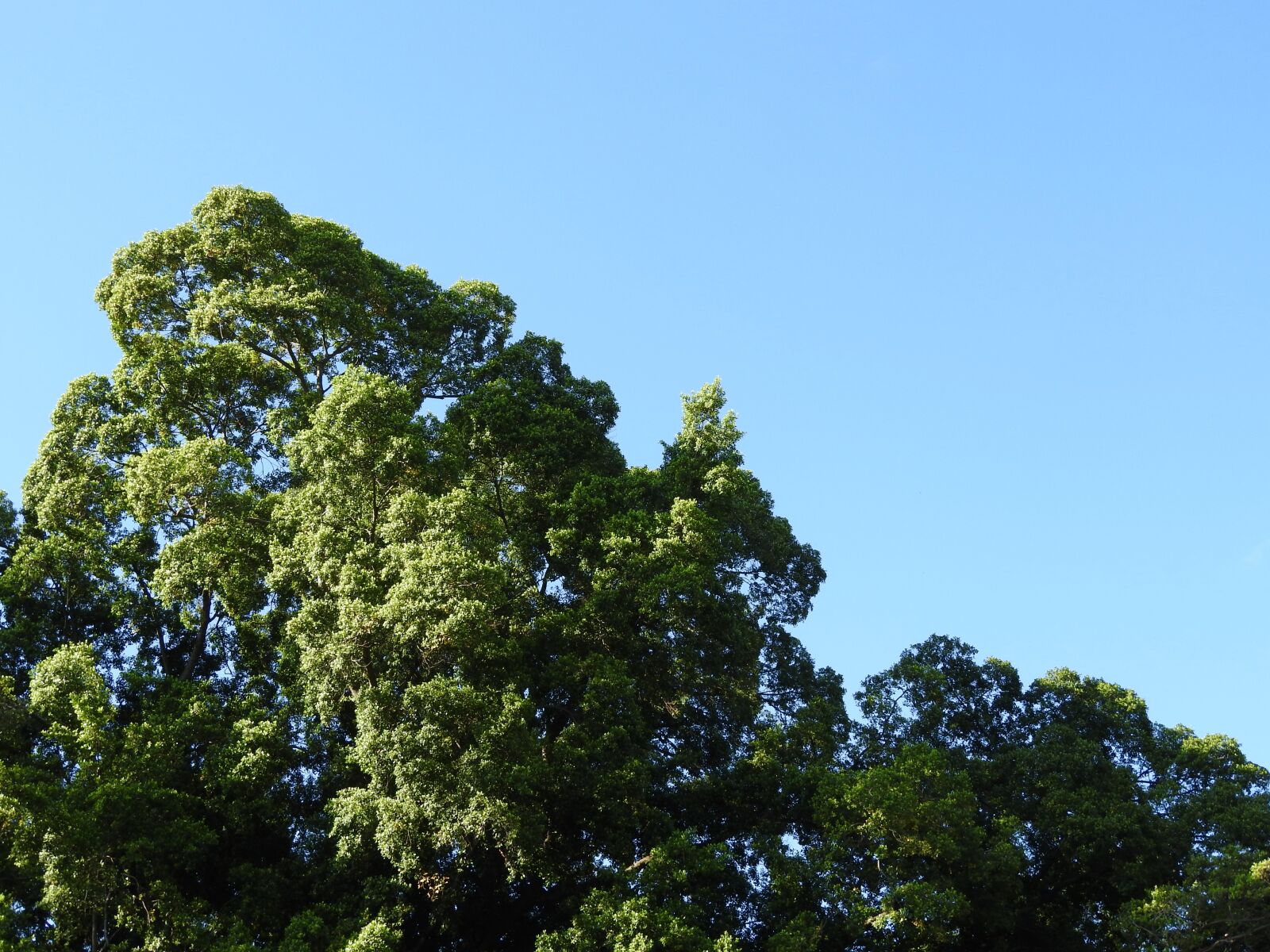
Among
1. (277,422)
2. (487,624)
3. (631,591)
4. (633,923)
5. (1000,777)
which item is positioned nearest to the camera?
(633,923)

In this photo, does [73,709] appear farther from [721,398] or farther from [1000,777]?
[1000,777]

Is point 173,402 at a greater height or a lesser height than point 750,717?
greater

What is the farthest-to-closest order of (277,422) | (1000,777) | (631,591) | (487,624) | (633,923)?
1. (277,422)
2. (1000,777)
3. (631,591)
4. (487,624)
5. (633,923)

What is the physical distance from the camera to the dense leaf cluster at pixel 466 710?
1655 cm

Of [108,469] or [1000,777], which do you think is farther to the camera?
[108,469]

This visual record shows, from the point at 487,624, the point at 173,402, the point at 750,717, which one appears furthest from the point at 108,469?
the point at 750,717

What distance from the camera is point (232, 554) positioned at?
19906 millimetres

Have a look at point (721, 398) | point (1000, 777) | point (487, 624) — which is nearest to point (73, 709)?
point (487, 624)

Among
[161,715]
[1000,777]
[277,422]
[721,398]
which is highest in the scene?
[721,398]

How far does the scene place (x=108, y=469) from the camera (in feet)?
75.1

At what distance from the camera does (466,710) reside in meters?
16.6

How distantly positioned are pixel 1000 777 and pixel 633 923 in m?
8.32

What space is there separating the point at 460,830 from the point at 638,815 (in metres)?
2.91

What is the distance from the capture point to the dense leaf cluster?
16547 mm
